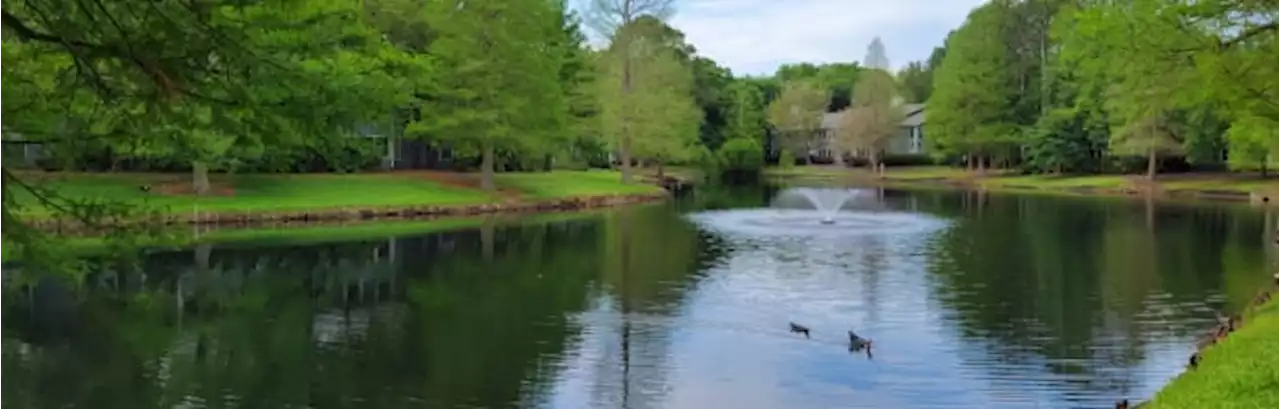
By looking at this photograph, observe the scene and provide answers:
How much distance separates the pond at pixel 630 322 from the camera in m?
14.5

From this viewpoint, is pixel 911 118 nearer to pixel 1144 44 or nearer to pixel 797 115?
pixel 797 115

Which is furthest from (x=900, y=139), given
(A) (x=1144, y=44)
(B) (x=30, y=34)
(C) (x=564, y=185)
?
(B) (x=30, y=34)

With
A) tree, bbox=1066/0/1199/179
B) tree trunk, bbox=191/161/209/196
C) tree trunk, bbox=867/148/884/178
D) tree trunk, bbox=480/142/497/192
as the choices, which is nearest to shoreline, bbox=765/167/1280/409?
tree trunk, bbox=867/148/884/178

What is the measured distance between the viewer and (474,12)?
48156 mm

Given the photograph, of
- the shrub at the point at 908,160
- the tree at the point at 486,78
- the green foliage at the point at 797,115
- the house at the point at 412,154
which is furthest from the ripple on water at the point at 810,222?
the green foliage at the point at 797,115

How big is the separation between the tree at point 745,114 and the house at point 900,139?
6666mm

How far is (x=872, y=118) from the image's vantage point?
285 feet

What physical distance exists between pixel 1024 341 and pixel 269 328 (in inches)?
413

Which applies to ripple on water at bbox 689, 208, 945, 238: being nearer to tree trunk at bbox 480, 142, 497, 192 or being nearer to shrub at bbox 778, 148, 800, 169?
tree trunk at bbox 480, 142, 497, 192

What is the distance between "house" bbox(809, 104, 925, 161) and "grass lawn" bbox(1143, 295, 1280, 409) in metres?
89.5

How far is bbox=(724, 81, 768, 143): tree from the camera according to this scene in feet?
293

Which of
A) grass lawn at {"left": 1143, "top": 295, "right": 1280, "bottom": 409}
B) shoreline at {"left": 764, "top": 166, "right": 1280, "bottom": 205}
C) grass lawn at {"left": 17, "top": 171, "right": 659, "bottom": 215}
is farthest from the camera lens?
shoreline at {"left": 764, "top": 166, "right": 1280, "bottom": 205}

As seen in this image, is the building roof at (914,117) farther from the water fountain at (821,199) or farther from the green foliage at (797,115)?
the water fountain at (821,199)

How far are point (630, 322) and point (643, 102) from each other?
41981mm
